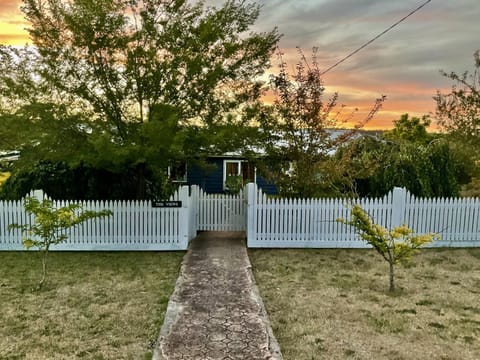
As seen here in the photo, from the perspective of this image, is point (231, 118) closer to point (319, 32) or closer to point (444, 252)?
point (319, 32)

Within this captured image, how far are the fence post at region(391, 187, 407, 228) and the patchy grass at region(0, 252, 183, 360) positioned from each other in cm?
533

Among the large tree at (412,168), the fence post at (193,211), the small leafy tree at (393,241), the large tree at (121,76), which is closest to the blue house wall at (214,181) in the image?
the large tree at (412,168)

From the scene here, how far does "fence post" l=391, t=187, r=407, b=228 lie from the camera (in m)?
9.02

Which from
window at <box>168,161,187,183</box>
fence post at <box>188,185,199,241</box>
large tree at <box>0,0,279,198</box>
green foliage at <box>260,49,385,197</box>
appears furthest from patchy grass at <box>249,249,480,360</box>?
window at <box>168,161,187,183</box>

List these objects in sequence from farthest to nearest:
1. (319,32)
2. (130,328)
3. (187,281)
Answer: (319,32), (187,281), (130,328)

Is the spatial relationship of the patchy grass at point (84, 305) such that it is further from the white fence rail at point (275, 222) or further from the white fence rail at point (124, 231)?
the white fence rail at point (275, 222)

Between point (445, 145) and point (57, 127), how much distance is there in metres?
11.5

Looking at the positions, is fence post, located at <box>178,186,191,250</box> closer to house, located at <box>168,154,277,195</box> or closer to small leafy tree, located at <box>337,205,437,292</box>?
small leafy tree, located at <box>337,205,437,292</box>

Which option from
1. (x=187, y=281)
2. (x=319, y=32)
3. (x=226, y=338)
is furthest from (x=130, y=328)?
(x=319, y=32)

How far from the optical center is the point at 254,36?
27.9 feet

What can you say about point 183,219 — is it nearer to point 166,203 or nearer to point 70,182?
point 166,203

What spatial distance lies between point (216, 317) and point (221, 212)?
582 centimetres

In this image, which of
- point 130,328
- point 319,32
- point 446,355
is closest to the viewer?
point 446,355

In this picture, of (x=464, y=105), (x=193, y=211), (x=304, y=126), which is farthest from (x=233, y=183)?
(x=464, y=105)
